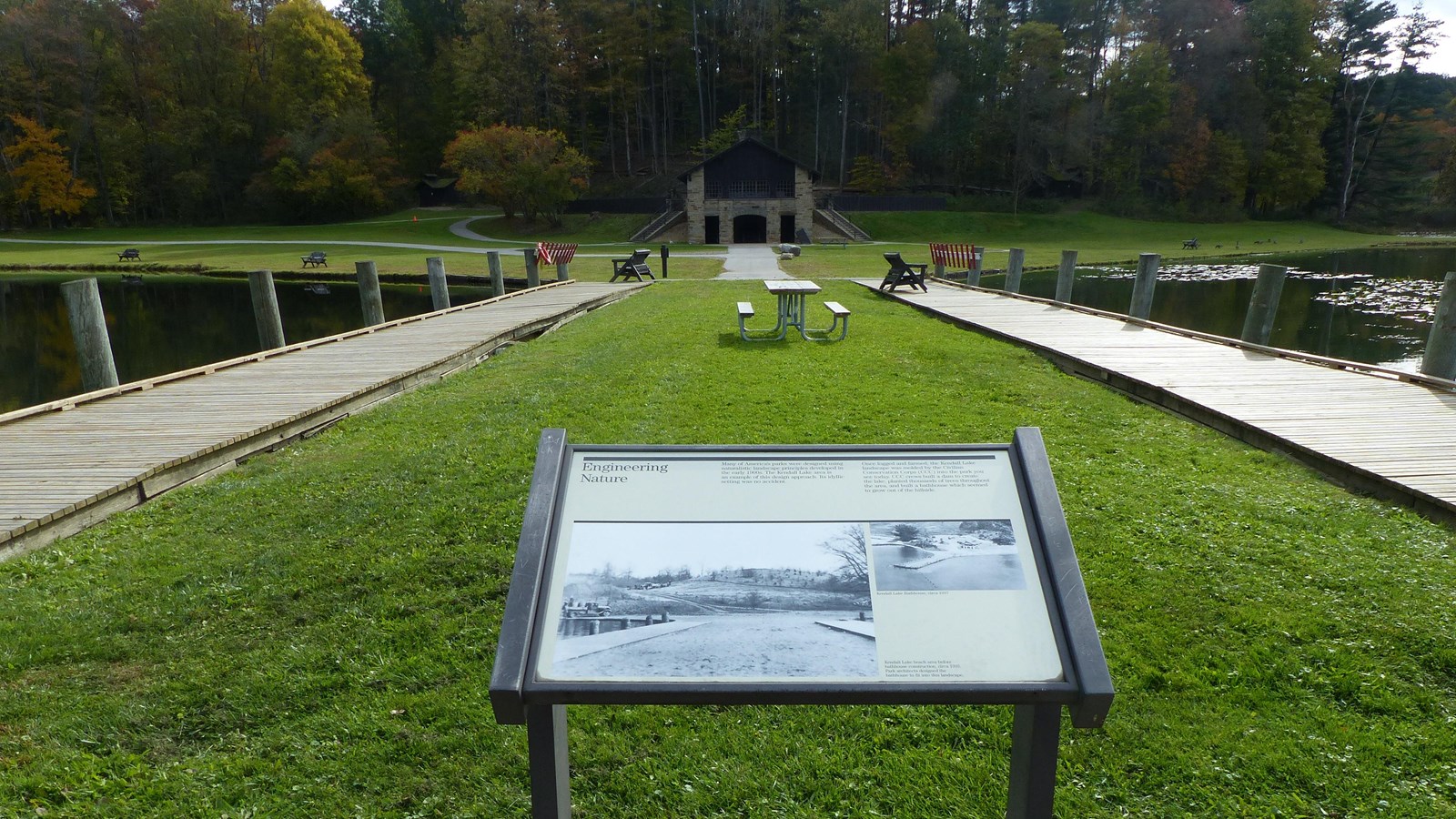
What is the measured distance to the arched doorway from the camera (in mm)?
43531

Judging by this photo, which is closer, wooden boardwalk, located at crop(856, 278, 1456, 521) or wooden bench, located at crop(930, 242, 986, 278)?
wooden boardwalk, located at crop(856, 278, 1456, 521)

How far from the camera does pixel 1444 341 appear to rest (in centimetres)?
770

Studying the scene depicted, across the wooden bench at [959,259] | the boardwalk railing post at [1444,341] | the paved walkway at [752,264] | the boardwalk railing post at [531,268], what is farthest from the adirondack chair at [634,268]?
the boardwalk railing post at [1444,341]

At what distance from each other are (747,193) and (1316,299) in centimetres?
2619

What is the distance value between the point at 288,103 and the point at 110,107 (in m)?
10.3

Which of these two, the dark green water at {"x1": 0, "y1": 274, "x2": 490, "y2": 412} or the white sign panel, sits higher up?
the white sign panel

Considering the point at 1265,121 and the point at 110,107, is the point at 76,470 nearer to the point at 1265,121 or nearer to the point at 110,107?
the point at 110,107

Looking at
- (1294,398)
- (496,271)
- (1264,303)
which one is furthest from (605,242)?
(1294,398)

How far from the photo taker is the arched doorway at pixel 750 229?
43531 mm

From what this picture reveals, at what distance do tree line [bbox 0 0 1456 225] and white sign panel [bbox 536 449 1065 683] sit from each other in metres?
53.6

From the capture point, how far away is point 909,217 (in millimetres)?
46469

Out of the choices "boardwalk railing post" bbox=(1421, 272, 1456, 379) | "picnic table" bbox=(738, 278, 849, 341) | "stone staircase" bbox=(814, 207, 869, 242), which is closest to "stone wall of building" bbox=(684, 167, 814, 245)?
"stone staircase" bbox=(814, 207, 869, 242)

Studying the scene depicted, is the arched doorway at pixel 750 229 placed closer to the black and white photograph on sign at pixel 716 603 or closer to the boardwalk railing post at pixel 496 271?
the boardwalk railing post at pixel 496 271

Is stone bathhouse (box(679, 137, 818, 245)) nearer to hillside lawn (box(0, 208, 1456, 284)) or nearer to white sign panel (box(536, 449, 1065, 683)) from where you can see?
hillside lawn (box(0, 208, 1456, 284))
